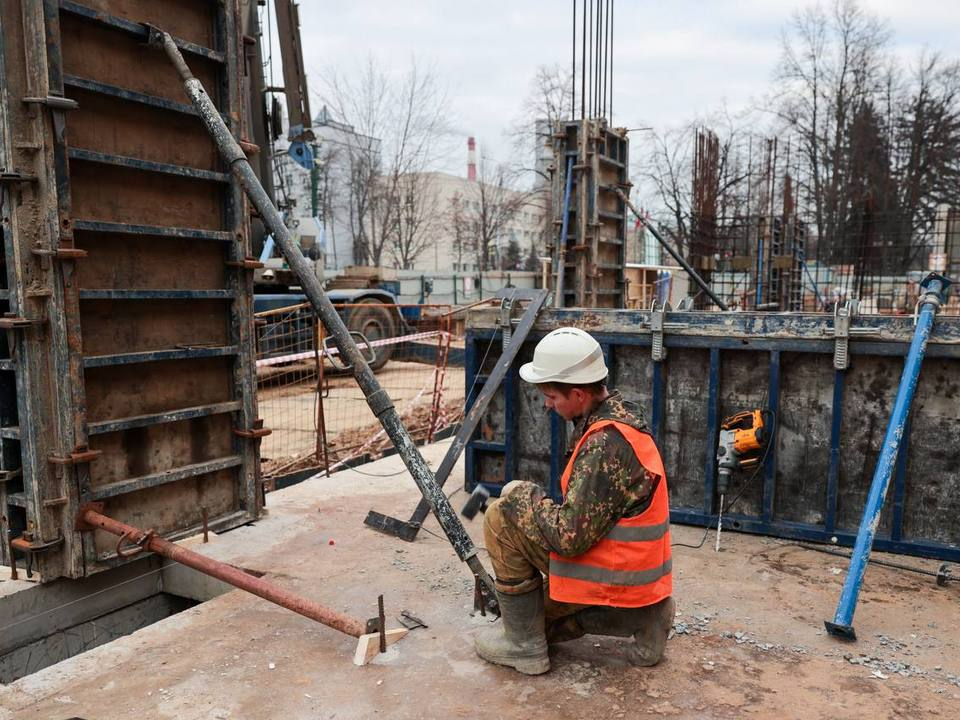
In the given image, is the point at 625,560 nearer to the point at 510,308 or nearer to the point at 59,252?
the point at 510,308

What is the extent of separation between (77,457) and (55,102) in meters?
1.96

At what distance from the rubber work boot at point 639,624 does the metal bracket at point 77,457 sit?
2903mm

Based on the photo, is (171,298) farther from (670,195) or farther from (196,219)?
(670,195)

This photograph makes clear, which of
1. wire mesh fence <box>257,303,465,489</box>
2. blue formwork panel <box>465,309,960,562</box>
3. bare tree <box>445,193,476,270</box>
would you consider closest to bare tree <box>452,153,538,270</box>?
bare tree <box>445,193,476,270</box>

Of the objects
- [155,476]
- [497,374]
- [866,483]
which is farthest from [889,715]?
[155,476]

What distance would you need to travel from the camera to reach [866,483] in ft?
16.5

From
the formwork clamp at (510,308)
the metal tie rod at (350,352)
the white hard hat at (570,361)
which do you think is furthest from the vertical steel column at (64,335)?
the formwork clamp at (510,308)

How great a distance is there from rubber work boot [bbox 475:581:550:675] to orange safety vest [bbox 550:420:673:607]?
0.60 feet

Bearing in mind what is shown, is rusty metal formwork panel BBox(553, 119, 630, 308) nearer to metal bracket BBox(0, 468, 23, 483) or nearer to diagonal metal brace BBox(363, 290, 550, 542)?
diagonal metal brace BBox(363, 290, 550, 542)

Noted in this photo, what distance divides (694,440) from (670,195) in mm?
28714

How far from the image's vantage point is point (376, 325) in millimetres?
16672

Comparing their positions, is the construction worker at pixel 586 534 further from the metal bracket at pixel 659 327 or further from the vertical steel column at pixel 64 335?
the vertical steel column at pixel 64 335

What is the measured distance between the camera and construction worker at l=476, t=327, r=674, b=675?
3.07 metres

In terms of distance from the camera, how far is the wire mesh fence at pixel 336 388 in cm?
820
